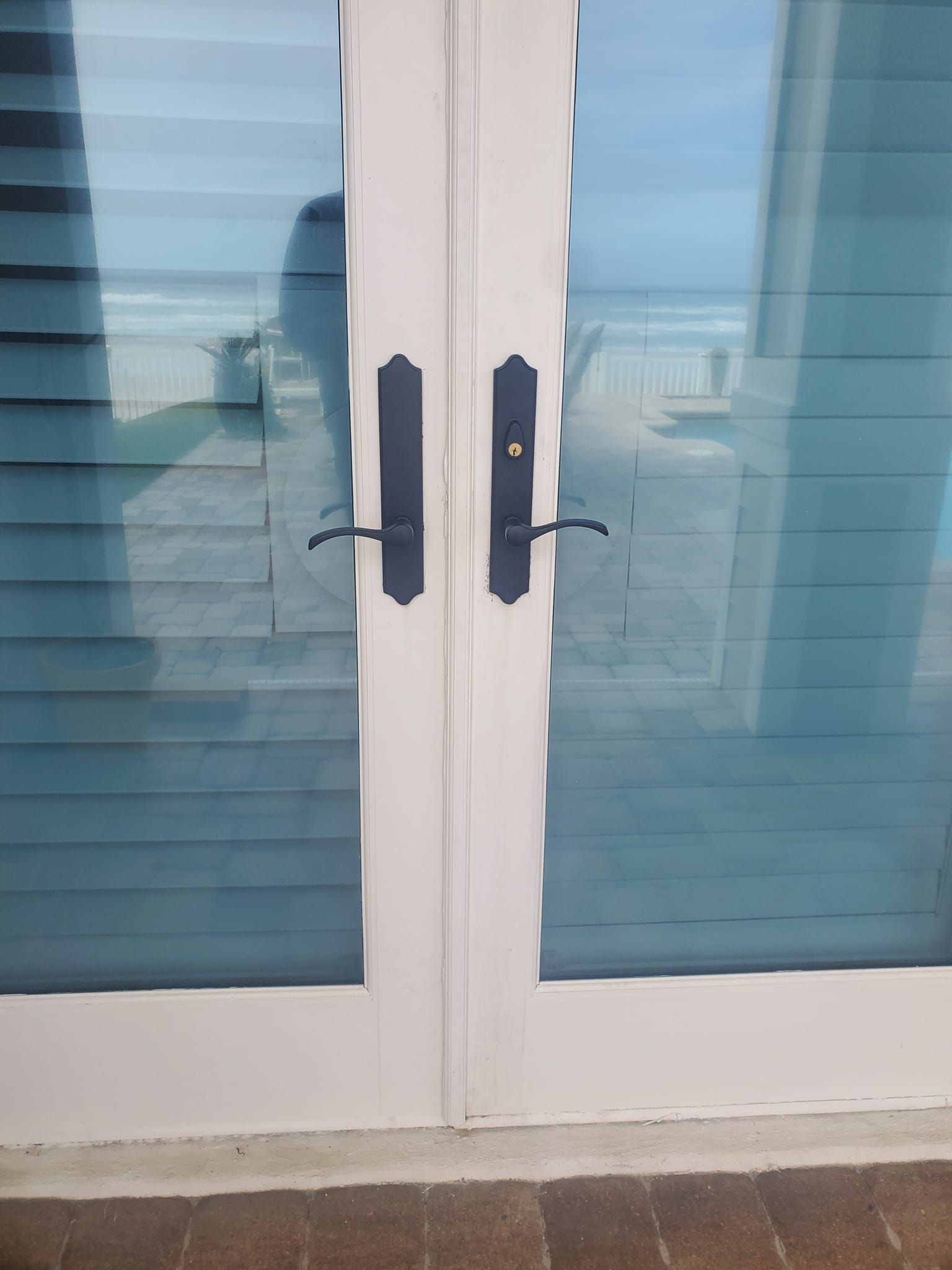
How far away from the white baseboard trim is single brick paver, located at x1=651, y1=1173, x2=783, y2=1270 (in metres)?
0.03

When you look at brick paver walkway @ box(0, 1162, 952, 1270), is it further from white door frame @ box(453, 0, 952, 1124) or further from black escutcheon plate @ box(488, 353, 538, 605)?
black escutcheon plate @ box(488, 353, 538, 605)

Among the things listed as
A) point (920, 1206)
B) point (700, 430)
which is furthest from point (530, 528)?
point (920, 1206)

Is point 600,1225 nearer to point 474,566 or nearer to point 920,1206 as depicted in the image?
point 920,1206

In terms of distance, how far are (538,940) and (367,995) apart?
319 millimetres

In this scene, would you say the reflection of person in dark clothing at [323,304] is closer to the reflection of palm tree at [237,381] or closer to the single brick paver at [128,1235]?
the reflection of palm tree at [237,381]

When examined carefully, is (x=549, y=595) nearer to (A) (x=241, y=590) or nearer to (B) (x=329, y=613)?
(B) (x=329, y=613)

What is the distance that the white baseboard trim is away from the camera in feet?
5.61

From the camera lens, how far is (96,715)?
5.21 feet

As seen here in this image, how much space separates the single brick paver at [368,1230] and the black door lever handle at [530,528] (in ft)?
→ 3.79

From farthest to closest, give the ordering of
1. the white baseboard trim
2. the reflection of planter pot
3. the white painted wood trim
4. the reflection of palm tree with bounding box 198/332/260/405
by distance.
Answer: the white baseboard trim < the reflection of planter pot < the reflection of palm tree with bounding box 198/332/260/405 < the white painted wood trim

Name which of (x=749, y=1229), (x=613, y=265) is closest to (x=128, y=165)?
(x=613, y=265)

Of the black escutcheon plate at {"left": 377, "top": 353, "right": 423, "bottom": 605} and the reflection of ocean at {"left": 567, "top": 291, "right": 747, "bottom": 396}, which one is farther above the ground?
the reflection of ocean at {"left": 567, "top": 291, "right": 747, "bottom": 396}

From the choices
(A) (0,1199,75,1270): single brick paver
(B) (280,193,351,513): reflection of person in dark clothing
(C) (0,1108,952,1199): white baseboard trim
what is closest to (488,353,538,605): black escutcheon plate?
(B) (280,193,351,513): reflection of person in dark clothing

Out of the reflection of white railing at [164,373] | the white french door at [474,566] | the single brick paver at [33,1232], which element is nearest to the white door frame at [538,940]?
the white french door at [474,566]
